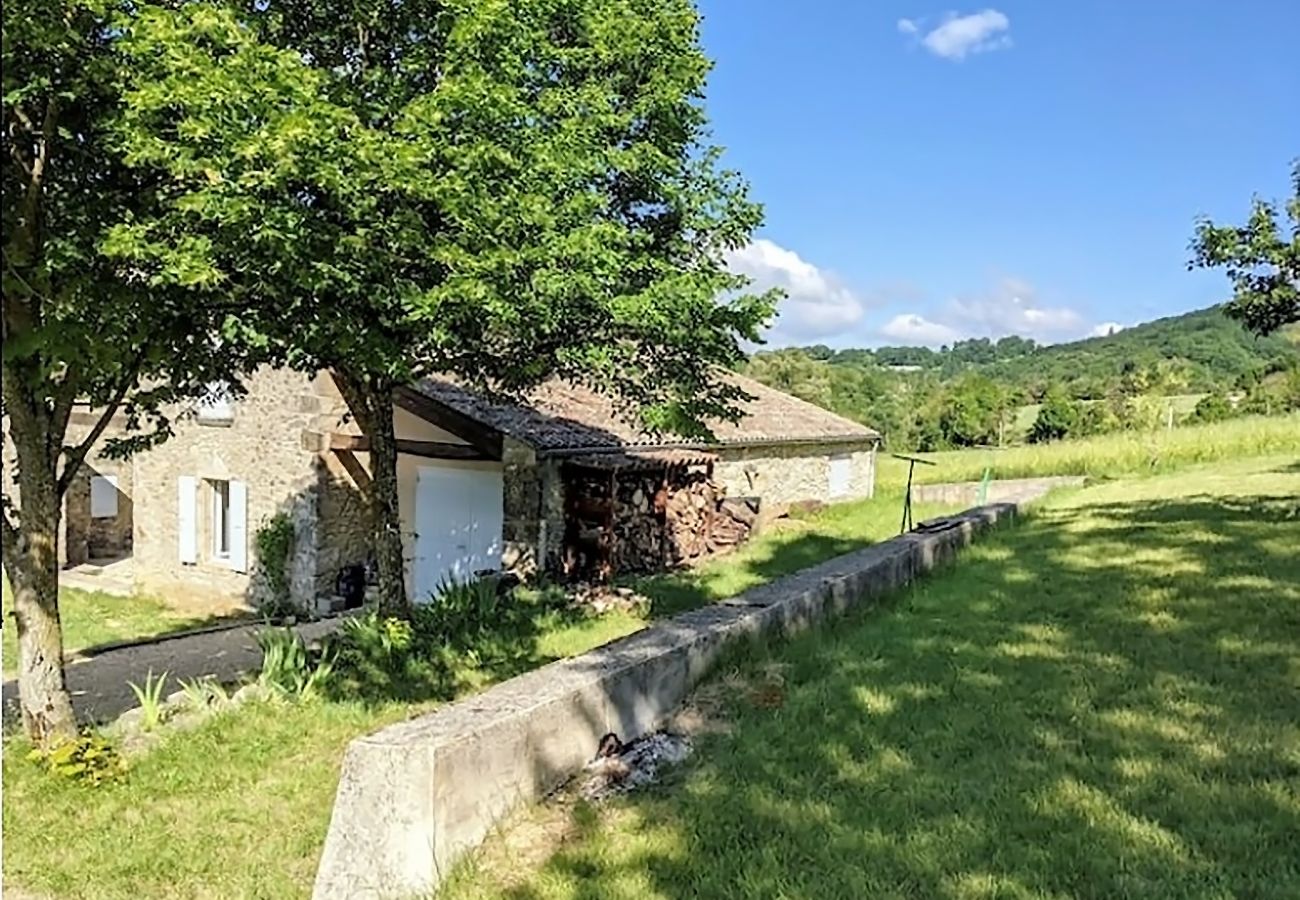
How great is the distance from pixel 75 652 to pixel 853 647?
10399 millimetres

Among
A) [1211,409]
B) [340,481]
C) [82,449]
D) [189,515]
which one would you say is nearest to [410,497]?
[340,481]

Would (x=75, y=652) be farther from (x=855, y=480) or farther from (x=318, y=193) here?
(x=855, y=480)

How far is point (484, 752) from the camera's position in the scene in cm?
449

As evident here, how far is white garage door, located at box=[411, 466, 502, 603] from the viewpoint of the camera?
15977 millimetres

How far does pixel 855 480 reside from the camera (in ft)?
88.7

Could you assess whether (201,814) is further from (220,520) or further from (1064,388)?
(1064,388)

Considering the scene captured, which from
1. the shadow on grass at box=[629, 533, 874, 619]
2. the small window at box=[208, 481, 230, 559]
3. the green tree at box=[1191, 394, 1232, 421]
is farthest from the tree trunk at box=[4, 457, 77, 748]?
the green tree at box=[1191, 394, 1232, 421]

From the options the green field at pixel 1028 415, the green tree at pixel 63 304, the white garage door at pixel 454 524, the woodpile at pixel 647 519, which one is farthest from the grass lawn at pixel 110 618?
the green field at pixel 1028 415

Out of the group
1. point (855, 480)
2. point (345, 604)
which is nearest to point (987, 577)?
point (345, 604)

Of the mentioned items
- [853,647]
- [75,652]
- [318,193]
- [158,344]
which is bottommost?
[75,652]

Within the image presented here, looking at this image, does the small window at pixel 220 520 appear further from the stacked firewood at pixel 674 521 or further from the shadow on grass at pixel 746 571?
the shadow on grass at pixel 746 571

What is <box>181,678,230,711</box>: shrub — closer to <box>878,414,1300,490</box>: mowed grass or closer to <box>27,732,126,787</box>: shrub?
<box>27,732,126,787</box>: shrub

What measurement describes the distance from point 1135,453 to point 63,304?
26.4 metres

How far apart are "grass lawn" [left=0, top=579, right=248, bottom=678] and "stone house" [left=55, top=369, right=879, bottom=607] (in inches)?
22.0
